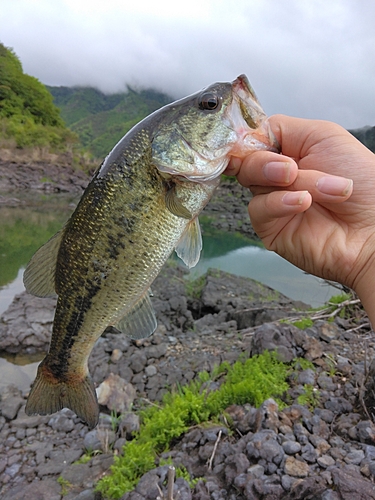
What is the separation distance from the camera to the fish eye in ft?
6.80

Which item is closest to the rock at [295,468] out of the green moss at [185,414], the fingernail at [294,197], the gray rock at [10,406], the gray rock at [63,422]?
the green moss at [185,414]

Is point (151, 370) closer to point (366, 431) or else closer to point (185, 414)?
point (185, 414)

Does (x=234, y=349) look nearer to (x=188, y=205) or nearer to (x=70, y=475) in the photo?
(x=70, y=475)

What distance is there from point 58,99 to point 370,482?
587 feet

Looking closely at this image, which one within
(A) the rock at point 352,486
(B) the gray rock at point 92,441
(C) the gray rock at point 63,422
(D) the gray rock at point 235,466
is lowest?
(C) the gray rock at point 63,422

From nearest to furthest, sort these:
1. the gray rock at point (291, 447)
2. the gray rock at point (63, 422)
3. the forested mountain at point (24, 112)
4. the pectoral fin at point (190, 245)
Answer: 1. the pectoral fin at point (190, 245)
2. the gray rock at point (291, 447)
3. the gray rock at point (63, 422)
4. the forested mountain at point (24, 112)

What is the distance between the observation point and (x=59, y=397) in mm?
2418

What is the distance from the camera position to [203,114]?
6.89ft

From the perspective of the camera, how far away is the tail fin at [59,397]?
2410 millimetres

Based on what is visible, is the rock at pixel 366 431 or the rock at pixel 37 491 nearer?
the rock at pixel 366 431

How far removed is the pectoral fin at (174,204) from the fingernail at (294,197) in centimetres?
59

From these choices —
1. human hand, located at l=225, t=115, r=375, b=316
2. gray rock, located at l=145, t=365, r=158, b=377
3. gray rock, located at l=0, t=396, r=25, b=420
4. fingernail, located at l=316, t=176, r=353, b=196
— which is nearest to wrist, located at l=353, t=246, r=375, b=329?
human hand, located at l=225, t=115, r=375, b=316

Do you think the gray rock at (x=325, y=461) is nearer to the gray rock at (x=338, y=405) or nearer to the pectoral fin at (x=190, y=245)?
the gray rock at (x=338, y=405)

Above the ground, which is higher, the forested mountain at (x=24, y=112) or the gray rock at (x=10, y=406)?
the forested mountain at (x=24, y=112)
